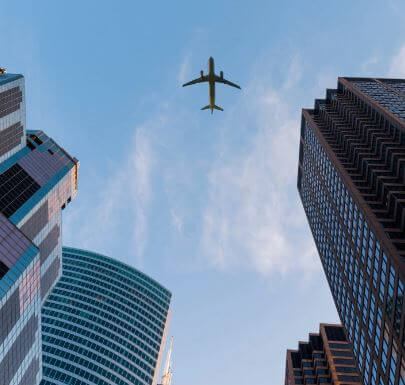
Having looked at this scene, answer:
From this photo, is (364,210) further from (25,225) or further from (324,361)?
(324,361)

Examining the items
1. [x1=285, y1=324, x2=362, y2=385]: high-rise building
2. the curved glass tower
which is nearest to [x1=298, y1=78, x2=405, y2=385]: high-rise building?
[x1=285, y1=324, x2=362, y2=385]: high-rise building

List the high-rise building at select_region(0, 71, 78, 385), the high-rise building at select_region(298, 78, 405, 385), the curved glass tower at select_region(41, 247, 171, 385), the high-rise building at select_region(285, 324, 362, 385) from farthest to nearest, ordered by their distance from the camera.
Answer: the curved glass tower at select_region(41, 247, 171, 385)
the high-rise building at select_region(285, 324, 362, 385)
the high-rise building at select_region(298, 78, 405, 385)
the high-rise building at select_region(0, 71, 78, 385)

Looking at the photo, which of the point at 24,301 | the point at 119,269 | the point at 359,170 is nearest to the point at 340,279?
the point at 359,170

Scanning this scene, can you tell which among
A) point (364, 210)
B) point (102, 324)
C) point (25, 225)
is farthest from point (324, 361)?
point (25, 225)

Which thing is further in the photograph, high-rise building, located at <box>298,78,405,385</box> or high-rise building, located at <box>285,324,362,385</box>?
high-rise building, located at <box>285,324,362,385</box>

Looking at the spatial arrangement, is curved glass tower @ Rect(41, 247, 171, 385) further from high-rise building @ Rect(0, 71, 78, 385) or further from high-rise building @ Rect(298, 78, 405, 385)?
high-rise building @ Rect(298, 78, 405, 385)

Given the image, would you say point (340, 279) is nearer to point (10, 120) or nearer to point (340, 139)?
point (340, 139)
